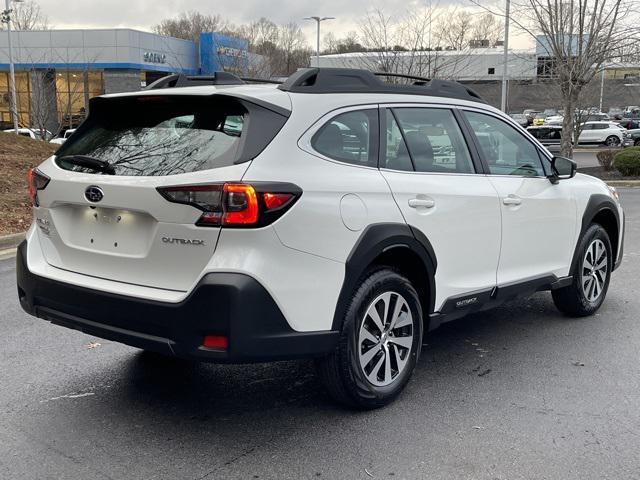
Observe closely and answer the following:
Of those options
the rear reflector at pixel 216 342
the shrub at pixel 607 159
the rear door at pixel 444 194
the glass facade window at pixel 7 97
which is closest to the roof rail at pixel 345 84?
the rear door at pixel 444 194

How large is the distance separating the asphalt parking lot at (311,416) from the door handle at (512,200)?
109 cm

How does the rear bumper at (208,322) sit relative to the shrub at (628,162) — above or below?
above

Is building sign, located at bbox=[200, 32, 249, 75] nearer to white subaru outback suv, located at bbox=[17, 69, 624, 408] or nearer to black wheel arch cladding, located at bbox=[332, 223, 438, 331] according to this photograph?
white subaru outback suv, located at bbox=[17, 69, 624, 408]

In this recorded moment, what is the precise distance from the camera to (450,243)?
4.12m

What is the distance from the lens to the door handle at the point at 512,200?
4.57 m

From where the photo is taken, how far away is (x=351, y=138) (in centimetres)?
375

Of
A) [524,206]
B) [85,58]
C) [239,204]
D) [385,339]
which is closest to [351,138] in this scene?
[239,204]

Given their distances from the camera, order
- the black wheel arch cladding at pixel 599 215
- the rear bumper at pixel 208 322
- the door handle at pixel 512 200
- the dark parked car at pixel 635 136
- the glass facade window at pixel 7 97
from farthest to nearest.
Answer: the glass facade window at pixel 7 97 < the dark parked car at pixel 635 136 < the black wheel arch cladding at pixel 599 215 < the door handle at pixel 512 200 < the rear bumper at pixel 208 322

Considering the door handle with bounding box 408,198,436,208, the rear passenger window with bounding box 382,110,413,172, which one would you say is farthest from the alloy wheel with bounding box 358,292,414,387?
the rear passenger window with bounding box 382,110,413,172

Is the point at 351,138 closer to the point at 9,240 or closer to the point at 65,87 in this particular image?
the point at 9,240

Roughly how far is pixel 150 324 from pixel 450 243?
1.88 meters

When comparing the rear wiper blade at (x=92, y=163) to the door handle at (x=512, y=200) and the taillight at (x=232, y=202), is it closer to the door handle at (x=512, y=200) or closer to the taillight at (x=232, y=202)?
the taillight at (x=232, y=202)

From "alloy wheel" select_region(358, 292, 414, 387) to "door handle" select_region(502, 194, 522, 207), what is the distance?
3.85ft

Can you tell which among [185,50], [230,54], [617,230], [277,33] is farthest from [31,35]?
[617,230]
